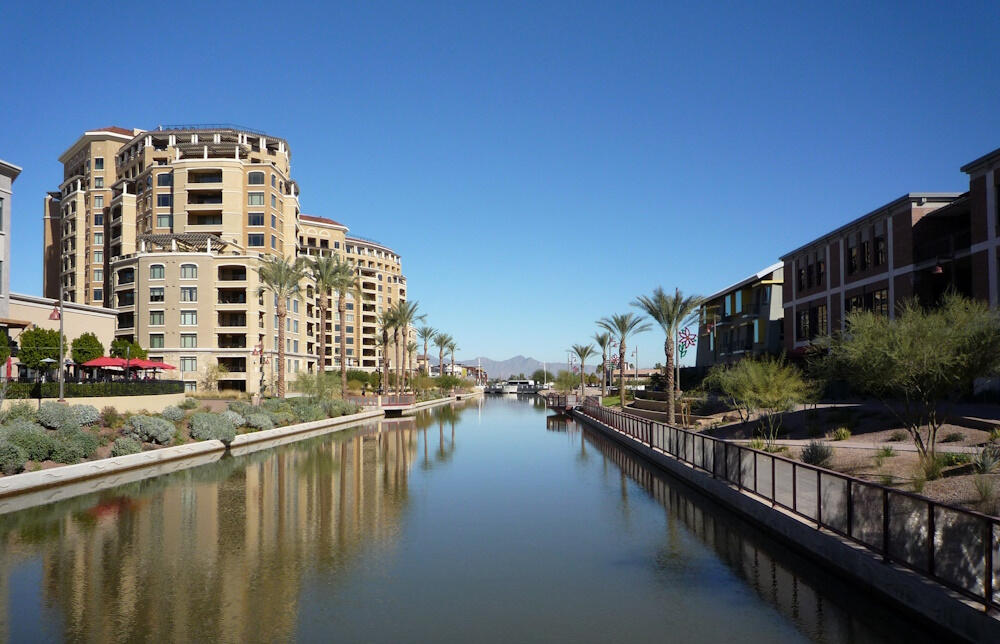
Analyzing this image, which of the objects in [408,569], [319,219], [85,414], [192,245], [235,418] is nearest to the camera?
[408,569]

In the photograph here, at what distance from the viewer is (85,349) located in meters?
49.6

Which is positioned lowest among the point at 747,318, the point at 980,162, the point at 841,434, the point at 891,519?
the point at 841,434

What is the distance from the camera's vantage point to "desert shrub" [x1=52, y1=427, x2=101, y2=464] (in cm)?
2661

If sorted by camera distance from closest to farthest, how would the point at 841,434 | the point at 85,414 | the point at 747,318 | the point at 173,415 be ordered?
the point at 841,434 < the point at 85,414 < the point at 173,415 < the point at 747,318

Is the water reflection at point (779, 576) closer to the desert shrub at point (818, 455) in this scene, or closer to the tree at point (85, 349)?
the desert shrub at point (818, 455)

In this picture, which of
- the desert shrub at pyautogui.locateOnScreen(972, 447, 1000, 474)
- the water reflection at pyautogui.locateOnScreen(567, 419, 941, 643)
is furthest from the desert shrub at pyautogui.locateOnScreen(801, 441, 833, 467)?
the desert shrub at pyautogui.locateOnScreen(972, 447, 1000, 474)

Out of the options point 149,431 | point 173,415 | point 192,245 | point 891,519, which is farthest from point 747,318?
point 192,245

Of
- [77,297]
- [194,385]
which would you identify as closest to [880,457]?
[194,385]

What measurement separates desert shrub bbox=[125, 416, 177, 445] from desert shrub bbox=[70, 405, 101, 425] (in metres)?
1.57

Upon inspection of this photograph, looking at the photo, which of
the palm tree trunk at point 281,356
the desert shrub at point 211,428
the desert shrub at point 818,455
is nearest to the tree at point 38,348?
the desert shrub at point 211,428

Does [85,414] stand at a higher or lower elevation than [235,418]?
higher

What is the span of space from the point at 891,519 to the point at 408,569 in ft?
28.5

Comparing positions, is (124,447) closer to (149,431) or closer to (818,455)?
(149,431)

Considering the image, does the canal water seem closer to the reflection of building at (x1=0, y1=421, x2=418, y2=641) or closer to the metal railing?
the reflection of building at (x1=0, y1=421, x2=418, y2=641)
